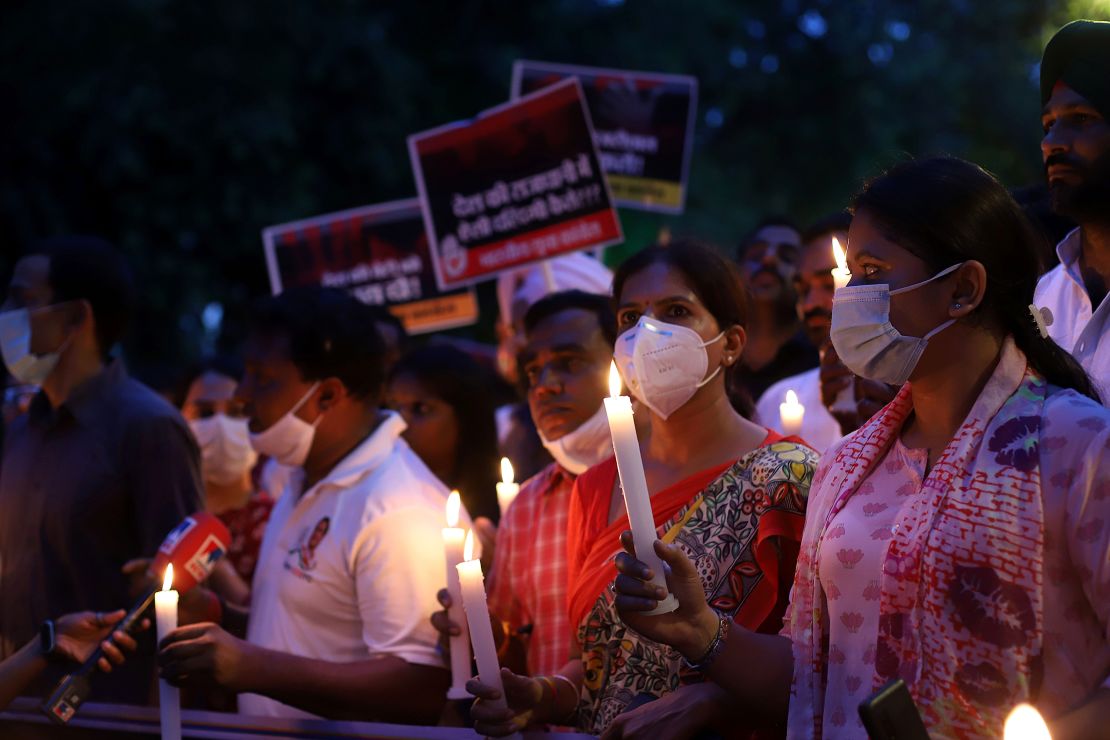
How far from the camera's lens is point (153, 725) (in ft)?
11.4

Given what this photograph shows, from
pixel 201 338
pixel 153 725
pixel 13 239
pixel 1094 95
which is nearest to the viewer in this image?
pixel 1094 95

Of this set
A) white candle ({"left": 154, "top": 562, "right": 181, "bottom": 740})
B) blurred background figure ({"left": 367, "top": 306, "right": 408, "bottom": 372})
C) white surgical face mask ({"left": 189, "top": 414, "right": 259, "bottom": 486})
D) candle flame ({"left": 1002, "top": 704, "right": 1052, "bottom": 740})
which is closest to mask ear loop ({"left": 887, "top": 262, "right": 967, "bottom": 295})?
candle flame ({"left": 1002, "top": 704, "right": 1052, "bottom": 740})

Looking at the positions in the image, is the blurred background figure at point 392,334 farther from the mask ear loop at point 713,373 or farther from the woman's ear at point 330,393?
the mask ear loop at point 713,373

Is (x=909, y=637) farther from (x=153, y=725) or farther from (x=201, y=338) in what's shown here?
(x=201, y=338)

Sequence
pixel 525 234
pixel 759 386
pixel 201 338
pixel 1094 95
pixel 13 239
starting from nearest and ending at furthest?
pixel 1094 95 → pixel 759 386 → pixel 525 234 → pixel 13 239 → pixel 201 338

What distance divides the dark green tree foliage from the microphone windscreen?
345 inches

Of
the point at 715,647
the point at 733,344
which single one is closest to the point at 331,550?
the point at 733,344

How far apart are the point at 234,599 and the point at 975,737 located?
3.37 m

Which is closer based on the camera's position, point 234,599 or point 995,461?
point 995,461

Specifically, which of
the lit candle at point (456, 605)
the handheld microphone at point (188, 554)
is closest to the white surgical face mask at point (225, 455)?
the handheld microphone at point (188, 554)

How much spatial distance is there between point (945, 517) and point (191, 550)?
2.30 metres

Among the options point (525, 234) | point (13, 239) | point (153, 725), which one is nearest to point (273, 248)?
point (525, 234)

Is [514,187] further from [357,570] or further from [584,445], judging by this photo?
[357,570]

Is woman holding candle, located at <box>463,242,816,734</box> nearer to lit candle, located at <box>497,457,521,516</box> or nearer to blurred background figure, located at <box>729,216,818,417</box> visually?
lit candle, located at <box>497,457,521,516</box>
